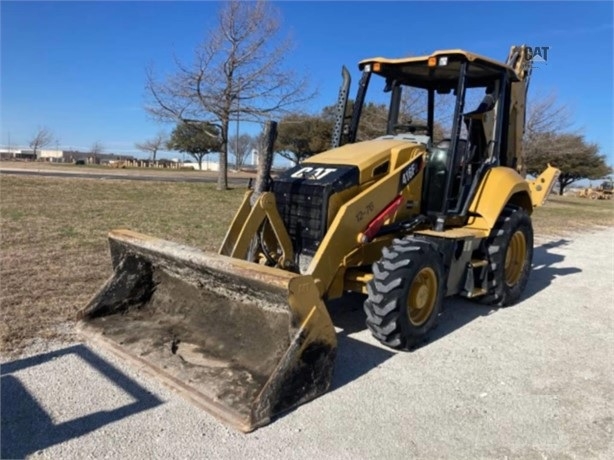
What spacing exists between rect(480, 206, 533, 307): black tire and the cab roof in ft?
5.51

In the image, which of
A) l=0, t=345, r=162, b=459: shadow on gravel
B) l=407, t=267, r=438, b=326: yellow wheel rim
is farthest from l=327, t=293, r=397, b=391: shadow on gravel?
l=0, t=345, r=162, b=459: shadow on gravel

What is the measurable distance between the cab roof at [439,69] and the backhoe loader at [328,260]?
2cm

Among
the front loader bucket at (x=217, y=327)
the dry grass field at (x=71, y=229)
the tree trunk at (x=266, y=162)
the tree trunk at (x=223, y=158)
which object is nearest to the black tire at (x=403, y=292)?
the front loader bucket at (x=217, y=327)

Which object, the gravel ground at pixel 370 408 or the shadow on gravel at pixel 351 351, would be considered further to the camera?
the shadow on gravel at pixel 351 351

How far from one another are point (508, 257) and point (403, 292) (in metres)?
2.88

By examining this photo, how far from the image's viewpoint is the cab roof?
555cm

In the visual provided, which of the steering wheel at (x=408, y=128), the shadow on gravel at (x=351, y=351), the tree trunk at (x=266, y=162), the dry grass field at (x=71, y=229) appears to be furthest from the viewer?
the steering wheel at (x=408, y=128)

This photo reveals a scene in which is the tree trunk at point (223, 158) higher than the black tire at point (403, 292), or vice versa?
the tree trunk at point (223, 158)

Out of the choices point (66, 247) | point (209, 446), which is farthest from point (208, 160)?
point (209, 446)

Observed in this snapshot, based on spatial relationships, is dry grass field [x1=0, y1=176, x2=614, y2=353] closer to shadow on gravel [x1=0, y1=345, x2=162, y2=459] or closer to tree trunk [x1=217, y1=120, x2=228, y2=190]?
tree trunk [x1=217, y1=120, x2=228, y2=190]

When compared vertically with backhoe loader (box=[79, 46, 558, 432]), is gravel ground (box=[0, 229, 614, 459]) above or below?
below

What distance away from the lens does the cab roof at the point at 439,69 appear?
555cm

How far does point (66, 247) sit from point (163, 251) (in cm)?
439

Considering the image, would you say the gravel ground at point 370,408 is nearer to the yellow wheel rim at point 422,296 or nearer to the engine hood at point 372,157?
the yellow wheel rim at point 422,296
